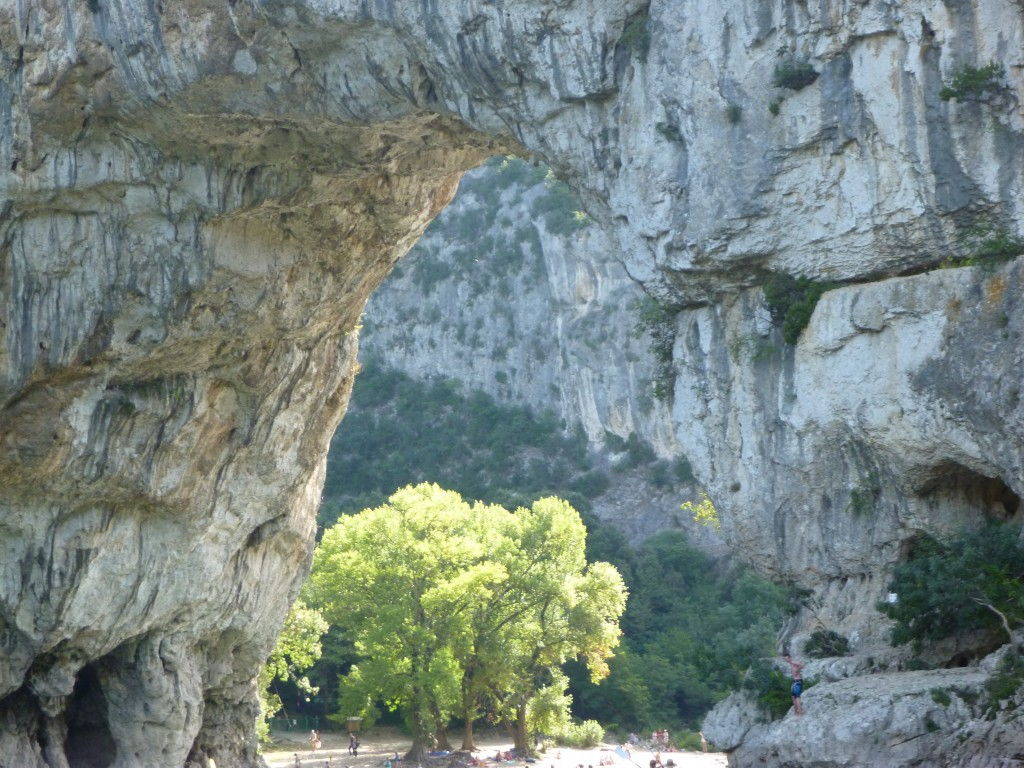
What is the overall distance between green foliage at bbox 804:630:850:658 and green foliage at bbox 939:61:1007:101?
19.0 ft

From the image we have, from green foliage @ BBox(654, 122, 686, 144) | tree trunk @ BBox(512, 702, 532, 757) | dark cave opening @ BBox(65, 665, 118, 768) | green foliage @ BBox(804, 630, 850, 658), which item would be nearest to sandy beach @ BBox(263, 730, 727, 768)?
tree trunk @ BBox(512, 702, 532, 757)

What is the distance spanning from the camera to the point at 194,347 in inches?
862

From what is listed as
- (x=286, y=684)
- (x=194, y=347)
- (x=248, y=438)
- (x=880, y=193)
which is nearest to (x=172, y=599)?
(x=248, y=438)

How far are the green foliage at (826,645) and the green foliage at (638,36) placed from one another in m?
6.66

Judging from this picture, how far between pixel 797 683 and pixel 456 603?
23.4 metres

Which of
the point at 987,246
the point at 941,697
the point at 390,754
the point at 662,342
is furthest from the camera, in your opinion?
the point at 390,754

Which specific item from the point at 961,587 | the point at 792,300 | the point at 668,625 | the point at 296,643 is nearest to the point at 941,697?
the point at 961,587

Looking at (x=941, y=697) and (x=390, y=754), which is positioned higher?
(x=941, y=697)

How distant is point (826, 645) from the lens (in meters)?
15.1

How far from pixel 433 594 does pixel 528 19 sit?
73.4ft

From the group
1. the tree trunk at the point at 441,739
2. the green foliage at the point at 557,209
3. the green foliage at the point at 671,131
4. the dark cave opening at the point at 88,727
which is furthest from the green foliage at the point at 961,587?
the green foliage at the point at 557,209

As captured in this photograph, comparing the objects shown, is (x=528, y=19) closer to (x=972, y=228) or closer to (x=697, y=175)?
(x=697, y=175)

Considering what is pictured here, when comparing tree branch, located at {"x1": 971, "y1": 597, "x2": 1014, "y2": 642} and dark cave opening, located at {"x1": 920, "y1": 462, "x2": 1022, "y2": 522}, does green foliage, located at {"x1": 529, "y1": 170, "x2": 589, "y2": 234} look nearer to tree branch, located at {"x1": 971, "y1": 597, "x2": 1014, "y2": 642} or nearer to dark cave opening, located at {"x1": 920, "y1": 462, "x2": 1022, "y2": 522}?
dark cave opening, located at {"x1": 920, "y1": 462, "x2": 1022, "y2": 522}

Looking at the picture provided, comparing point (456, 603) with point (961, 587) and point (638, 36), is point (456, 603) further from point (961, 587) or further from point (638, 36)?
point (961, 587)
